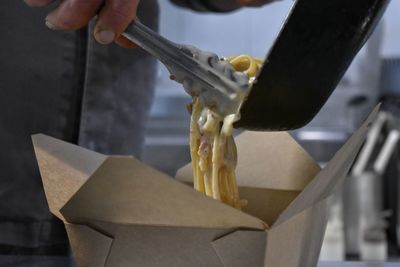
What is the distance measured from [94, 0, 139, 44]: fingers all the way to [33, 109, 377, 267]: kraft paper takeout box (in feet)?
0.38

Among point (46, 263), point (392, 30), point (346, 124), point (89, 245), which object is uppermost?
point (89, 245)

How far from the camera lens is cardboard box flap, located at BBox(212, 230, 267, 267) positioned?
564 mm

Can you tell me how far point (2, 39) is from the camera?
955 mm

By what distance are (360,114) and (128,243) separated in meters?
2.07

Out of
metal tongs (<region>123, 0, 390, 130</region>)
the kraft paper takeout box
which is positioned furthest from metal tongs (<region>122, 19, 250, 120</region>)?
the kraft paper takeout box

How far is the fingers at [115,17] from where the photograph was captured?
2.11 ft

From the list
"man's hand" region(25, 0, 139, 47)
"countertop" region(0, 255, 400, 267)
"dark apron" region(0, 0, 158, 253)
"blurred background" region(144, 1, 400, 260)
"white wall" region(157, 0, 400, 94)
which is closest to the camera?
"man's hand" region(25, 0, 139, 47)

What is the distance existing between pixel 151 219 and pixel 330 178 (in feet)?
0.54

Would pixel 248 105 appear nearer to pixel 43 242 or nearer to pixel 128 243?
pixel 128 243

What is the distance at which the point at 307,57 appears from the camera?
57cm

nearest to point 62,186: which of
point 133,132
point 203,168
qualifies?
point 203,168

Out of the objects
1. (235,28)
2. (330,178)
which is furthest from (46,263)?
(235,28)

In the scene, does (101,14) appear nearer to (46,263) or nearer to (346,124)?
(46,263)

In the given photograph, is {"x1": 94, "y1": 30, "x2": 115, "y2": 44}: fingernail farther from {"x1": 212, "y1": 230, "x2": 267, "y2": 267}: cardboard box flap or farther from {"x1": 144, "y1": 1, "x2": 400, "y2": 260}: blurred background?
{"x1": 144, "y1": 1, "x2": 400, "y2": 260}: blurred background
